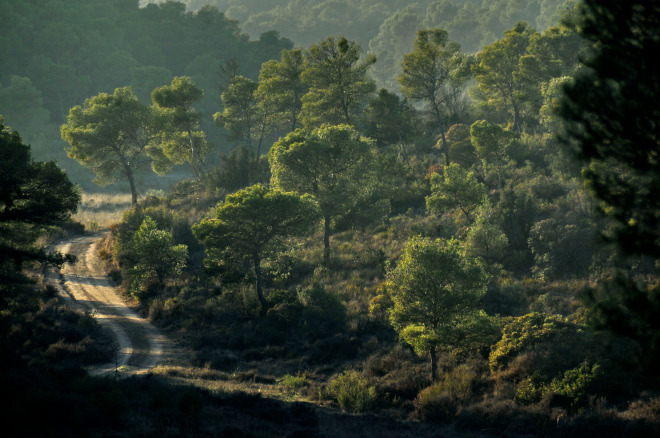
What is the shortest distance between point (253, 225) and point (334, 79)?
22078mm

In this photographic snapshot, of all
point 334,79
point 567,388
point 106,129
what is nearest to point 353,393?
point 567,388

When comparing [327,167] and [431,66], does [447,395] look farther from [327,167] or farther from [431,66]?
[431,66]

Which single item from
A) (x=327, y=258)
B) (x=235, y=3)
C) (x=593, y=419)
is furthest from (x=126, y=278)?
(x=235, y=3)

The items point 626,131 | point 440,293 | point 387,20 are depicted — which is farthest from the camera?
point 387,20

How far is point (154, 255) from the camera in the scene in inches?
1298

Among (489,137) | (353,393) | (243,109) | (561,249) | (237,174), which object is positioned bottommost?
(353,393)

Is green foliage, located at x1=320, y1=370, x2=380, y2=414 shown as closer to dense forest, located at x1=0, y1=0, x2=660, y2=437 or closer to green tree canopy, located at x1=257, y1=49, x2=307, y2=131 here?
dense forest, located at x1=0, y1=0, x2=660, y2=437

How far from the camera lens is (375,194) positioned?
40406 millimetres

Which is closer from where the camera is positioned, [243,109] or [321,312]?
[321,312]

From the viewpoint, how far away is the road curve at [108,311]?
22609mm

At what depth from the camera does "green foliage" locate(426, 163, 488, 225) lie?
3259 cm

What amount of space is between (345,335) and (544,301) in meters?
10.6

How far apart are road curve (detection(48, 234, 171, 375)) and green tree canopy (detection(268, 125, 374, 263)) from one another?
13.2m

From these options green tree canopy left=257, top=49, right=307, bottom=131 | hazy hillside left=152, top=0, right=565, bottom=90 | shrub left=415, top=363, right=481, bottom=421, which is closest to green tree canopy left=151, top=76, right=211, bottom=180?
green tree canopy left=257, top=49, right=307, bottom=131
